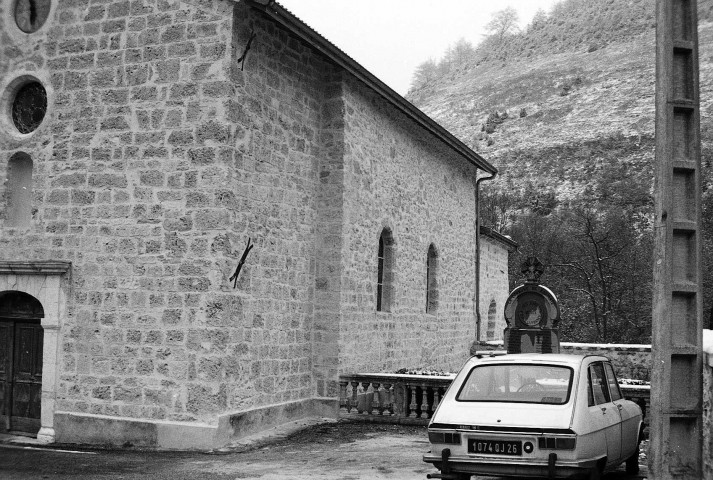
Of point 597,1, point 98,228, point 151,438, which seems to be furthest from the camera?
point 597,1

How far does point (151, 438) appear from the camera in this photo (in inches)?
418

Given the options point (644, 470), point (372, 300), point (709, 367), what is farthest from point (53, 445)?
point (709, 367)

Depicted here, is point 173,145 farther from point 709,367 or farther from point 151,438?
point 709,367

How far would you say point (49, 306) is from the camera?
11.5m

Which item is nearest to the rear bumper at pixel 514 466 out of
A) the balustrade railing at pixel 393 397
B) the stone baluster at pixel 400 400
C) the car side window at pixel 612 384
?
the car side window at pixel 612 384

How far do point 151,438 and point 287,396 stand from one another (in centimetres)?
256

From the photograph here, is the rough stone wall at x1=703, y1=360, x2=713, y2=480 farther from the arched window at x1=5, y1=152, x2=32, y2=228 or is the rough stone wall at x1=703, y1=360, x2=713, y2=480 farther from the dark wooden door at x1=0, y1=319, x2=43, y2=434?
the arched window at x1=5, y1=152, x2=32, y2=228

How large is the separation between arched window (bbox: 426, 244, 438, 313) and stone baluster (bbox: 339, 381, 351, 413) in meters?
6.64

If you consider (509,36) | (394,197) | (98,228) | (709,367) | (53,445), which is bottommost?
(53,445)

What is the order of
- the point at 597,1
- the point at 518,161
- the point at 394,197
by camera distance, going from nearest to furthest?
the point at 394,197, the point at 518,161, the point at 597,1

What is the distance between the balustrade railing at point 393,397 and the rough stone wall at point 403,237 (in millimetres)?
445

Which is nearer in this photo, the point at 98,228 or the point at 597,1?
the point at 98,228

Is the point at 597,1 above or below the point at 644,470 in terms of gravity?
above

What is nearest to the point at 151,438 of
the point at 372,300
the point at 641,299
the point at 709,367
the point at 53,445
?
the point at 53,445
